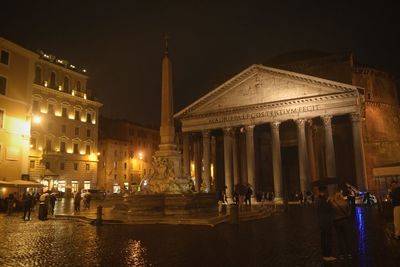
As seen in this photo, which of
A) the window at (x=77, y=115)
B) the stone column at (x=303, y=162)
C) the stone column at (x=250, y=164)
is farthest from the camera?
the window at (x=77, y=115)

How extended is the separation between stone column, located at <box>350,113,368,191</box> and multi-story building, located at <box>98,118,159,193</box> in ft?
96.5

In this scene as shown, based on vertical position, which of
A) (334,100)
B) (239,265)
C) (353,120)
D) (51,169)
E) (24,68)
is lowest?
(239,265)

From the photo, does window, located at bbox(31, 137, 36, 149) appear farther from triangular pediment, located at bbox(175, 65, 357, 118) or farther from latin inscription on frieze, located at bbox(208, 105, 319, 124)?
latin inscription on frieze, located at bbox(208, 105, 319, 124)

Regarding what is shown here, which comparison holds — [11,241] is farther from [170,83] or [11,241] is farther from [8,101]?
[8,101]

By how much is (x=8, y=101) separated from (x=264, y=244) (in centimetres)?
2255

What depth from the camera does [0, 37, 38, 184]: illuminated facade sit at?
79.3 feet

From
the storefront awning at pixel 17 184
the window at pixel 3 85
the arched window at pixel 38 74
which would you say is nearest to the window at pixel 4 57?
the window at pixel 3 85

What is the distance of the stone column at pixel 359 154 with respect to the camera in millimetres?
26859

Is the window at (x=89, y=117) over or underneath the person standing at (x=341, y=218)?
over

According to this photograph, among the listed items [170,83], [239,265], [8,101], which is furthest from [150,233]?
[8,101]

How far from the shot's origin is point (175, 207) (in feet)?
46.6

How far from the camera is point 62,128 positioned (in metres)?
39.8

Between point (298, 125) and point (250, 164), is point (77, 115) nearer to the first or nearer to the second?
point (250, 164)

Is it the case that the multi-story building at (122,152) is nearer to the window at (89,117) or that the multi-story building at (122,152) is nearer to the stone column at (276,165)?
the window at (89,117)
